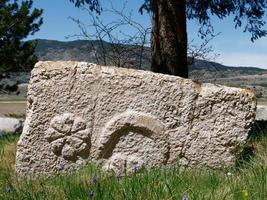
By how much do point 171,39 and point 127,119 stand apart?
271cm

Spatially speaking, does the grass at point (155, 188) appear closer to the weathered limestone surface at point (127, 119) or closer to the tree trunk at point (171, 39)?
the weathered limestone surface at point (127, 119)

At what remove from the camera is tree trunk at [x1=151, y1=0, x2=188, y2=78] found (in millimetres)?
7297

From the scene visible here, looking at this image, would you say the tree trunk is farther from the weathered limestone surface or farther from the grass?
the grass

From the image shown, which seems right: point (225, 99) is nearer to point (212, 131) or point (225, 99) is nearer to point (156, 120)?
point (212, 131)

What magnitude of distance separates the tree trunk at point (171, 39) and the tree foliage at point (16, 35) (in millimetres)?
8120

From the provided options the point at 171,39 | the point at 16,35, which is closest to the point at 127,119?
the point at 171,39

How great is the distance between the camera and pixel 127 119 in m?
4.80

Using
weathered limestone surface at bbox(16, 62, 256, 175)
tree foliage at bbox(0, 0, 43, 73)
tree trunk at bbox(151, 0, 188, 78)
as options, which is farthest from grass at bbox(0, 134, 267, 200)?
tree foliage at bbox(0, 0, 43, 73)

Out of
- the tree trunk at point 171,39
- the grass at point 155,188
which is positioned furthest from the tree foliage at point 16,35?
the grass at point 155,188

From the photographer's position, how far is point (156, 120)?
Answer: 4.80 meters

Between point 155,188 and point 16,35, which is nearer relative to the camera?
point 155,188

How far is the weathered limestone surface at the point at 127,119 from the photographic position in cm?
479

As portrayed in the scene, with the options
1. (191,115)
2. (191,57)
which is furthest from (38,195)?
(191,57)

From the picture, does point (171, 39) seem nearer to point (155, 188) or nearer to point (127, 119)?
point (127, 119)
